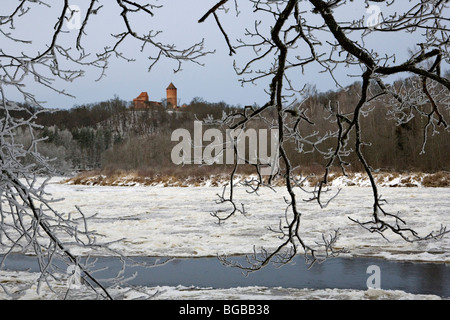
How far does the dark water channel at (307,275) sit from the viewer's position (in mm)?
5855

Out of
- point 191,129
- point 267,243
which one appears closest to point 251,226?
point 267,243

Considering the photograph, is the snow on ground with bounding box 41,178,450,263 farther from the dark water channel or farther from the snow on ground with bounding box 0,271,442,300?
the snow on ground with bounding box 0,271,442,300

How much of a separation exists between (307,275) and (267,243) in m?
1.92

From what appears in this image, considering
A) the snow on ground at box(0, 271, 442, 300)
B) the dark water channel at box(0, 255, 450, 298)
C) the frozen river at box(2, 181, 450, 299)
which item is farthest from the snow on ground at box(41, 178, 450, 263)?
the snow on ground at box(0, 271, 442, 300)

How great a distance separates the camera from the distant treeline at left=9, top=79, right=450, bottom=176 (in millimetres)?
5631

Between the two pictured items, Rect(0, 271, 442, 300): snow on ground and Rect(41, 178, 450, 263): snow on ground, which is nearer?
Rect(0, 271, 442, 300): snow on ground

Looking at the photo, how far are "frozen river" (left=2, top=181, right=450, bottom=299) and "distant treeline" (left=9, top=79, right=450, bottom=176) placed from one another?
1.70 meters

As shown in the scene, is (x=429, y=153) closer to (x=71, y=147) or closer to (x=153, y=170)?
(x=153, y=170)

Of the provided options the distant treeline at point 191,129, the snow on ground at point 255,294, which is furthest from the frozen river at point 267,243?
the distant treeline at point 191,129

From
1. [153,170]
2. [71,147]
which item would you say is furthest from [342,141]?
[71,147]

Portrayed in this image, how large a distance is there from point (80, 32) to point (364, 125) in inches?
1037

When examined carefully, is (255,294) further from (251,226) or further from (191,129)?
(191,129)

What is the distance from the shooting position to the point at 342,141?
103 inches
